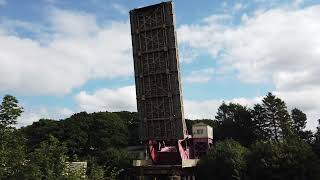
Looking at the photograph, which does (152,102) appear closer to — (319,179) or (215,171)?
(215,171)

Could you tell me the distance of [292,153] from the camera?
41844 mm

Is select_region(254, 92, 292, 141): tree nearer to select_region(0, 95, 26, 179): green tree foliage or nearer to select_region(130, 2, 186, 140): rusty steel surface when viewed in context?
select_region(130, 2, 186, 140): rusty steel surface

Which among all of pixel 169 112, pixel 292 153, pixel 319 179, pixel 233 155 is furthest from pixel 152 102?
pixel 319 179

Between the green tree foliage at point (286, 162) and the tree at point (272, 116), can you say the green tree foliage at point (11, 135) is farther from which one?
the tree at point (272, 116)

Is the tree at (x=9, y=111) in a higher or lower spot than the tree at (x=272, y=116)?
lower

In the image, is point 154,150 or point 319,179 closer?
point 319,179

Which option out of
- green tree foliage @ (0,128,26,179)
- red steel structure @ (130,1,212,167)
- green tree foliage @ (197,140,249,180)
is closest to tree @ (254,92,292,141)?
green tree foliage @ (197,140,249,180)

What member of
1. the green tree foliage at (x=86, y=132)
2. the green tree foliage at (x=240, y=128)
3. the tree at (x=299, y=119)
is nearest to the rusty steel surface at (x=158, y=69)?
the green tree foliage at (x=240, y=128)

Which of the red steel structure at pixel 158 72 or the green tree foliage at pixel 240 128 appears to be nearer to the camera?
the red steel structure at pixel 158 72

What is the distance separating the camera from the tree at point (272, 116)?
236 ft

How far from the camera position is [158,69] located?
43.5m

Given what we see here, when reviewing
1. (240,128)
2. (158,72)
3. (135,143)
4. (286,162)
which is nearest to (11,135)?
(158,72)

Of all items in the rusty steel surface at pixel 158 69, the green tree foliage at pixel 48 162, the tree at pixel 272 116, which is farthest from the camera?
the tree at pixel 272 116

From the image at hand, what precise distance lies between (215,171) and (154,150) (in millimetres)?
6929
